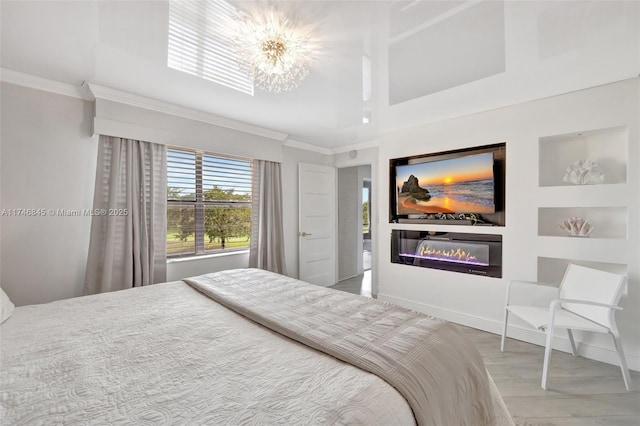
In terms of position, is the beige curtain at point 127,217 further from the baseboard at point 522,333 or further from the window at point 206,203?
the baseboard at point 522,333

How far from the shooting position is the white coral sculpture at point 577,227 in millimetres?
2572

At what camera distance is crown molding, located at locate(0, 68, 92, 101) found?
2316mm

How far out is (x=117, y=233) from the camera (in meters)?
2.71

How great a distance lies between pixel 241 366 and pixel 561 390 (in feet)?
7.97

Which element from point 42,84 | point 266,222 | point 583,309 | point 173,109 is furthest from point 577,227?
point 42,84

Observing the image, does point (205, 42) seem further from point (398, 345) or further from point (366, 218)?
point (366, 218)

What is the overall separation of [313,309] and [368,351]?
56 centimetres

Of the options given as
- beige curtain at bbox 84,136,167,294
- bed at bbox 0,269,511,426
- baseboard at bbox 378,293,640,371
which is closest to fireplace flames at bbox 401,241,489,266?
baseboard at bbox 378,293,640,371

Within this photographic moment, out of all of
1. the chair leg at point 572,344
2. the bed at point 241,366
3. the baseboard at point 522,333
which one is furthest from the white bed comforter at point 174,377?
the baseboard at point 522,333

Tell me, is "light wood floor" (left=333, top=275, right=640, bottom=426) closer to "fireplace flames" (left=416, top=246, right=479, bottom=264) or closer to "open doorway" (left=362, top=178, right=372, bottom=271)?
"fireplace flames" (left=416, top=246, right=479, bottom=264)

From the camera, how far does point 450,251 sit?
11.2 feet

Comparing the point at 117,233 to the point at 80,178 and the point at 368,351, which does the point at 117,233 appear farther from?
the point at 368,351

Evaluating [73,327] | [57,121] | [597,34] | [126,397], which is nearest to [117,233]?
[57,121]

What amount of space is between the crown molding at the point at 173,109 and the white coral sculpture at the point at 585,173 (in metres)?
3.47
